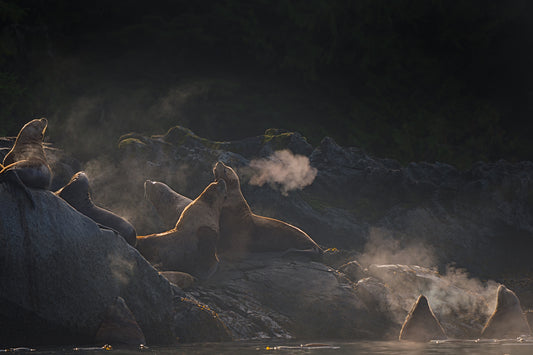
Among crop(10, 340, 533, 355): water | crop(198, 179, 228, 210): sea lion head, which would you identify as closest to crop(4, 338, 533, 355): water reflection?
crop(10, 340, 533, 355): water

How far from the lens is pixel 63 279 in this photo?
927 cm

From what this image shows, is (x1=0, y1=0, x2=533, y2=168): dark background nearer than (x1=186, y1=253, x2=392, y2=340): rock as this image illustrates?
No

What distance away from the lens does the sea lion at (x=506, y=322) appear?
1385 cm

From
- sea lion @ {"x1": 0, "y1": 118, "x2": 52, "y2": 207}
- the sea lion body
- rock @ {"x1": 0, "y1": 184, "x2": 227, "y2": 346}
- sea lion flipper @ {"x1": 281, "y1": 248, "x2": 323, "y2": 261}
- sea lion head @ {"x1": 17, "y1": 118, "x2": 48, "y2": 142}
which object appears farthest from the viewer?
sea lion flipper @ {"x1": 281, "y1": 248, "x2": 323, "y2": 261}

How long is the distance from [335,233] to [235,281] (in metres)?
10.6

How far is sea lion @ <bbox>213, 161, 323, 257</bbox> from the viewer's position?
1539 cm

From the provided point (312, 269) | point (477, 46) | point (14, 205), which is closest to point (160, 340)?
point (14, 205)

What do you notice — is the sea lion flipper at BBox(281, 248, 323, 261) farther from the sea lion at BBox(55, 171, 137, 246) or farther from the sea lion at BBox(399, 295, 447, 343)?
the sea lion at BBox(55, 171, 137, 246)

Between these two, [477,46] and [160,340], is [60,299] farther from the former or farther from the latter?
[477,46]

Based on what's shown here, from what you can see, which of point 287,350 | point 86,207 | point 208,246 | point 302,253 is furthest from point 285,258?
point 287,350

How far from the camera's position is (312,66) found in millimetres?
41406

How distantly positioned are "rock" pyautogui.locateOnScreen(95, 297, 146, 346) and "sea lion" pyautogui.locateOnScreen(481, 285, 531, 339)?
316 inches

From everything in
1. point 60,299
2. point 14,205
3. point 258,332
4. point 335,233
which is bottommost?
point 335,233

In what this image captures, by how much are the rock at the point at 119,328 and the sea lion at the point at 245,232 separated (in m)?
5.47
